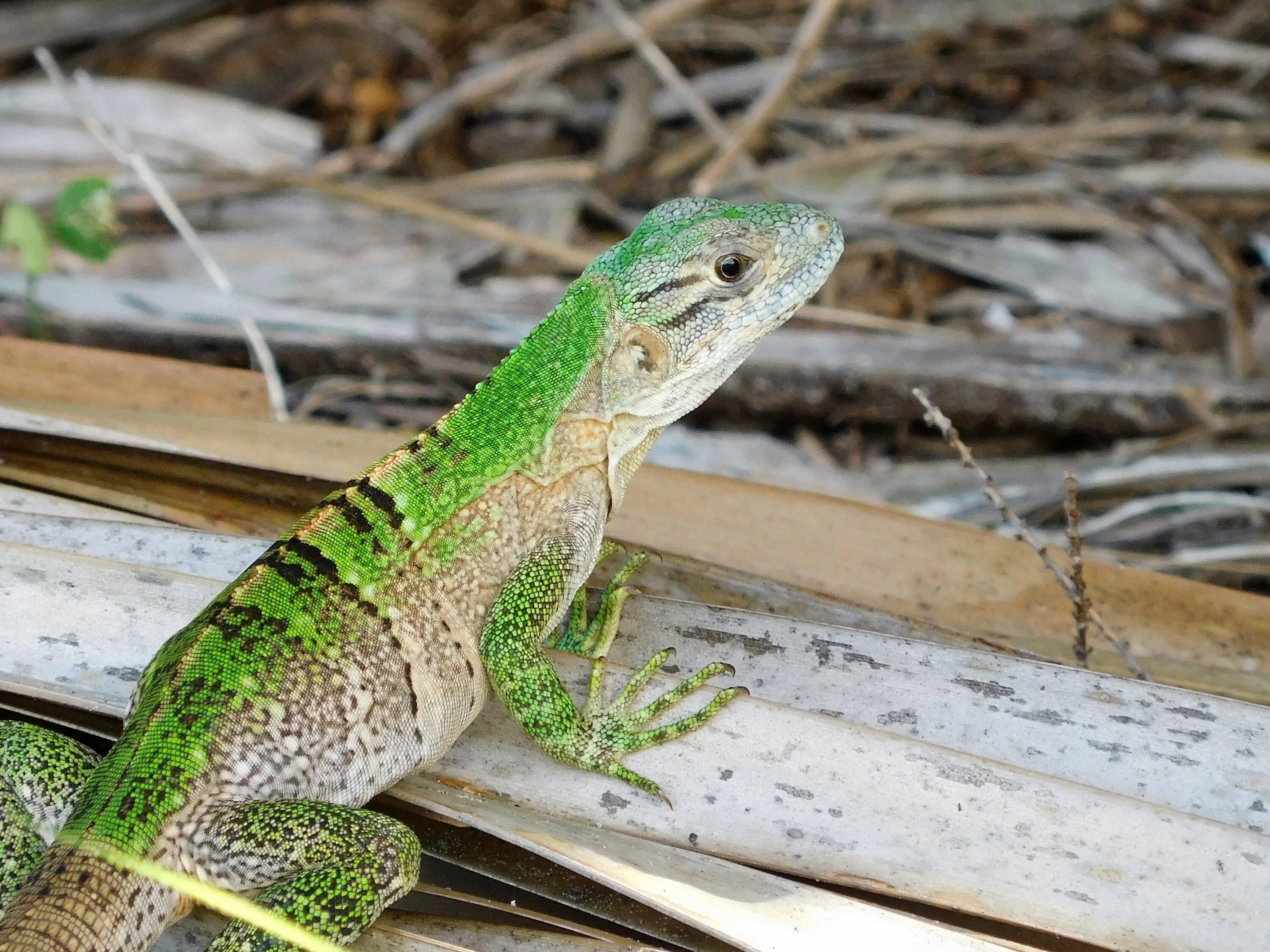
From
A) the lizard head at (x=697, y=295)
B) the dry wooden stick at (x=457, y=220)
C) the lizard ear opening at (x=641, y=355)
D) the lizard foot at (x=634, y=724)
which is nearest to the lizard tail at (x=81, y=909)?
the lizard foot at (x=634, y=724)

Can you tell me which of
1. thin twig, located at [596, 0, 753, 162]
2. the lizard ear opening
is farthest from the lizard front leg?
thin twig, located at [596, 0, 753, 162]

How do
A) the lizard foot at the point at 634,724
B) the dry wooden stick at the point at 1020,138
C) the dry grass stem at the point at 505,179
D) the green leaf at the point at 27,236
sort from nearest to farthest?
the lizard foot at the point at 634,724 → the green leaf at the point at 27,236 → the dry wooden stick at the point at 1020,138 → the dry grass stem at the point at 505,179

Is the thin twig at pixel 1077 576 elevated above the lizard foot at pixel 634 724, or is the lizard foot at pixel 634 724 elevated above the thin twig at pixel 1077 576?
the thin twig at pixel 1077 576

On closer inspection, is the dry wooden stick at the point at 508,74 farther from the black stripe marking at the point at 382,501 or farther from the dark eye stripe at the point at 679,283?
the black stripe marking at the point at 382,501

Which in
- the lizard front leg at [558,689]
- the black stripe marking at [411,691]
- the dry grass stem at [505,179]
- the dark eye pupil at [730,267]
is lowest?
the black stripe marking at [411,691]

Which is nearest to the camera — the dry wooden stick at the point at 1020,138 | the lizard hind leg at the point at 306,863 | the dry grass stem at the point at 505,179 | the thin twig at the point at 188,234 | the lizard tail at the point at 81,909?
the lizard tail at the point at 81,909

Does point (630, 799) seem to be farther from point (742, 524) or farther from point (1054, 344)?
point (1054, 344)
